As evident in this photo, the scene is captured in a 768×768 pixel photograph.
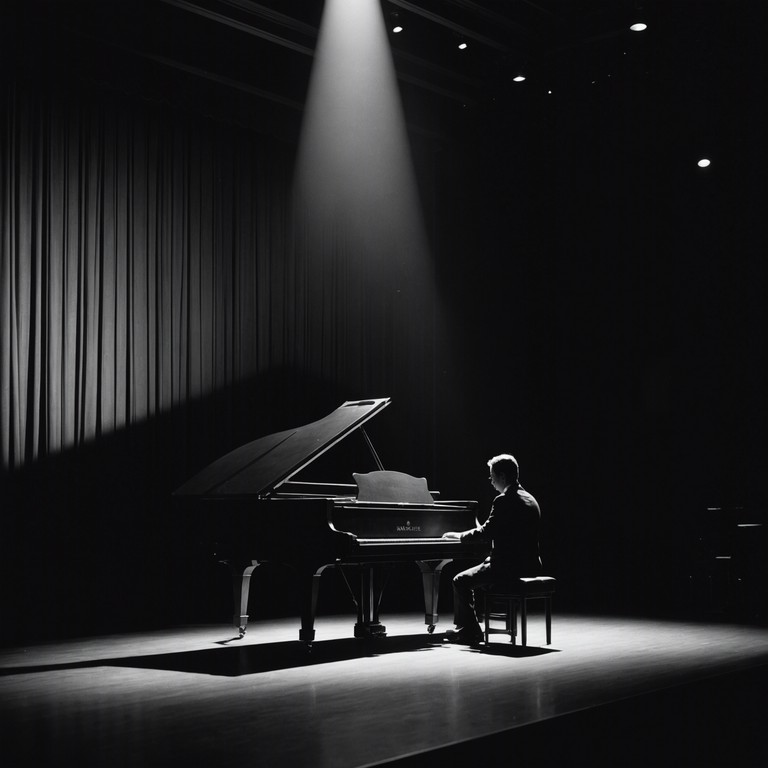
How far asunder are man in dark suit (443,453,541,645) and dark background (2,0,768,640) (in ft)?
7.64

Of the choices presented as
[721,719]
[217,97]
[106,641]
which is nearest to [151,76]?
[217,97]

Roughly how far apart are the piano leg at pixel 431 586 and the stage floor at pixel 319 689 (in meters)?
0.12

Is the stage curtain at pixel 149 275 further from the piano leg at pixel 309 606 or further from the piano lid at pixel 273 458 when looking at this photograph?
the piano leg at pixel 309 606

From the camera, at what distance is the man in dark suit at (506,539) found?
5.60 meters

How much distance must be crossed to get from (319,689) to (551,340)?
5.94 m

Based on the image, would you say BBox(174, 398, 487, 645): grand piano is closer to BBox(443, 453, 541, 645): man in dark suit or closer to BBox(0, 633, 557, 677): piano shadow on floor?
BBox(0, 633, 557, 677): piano shadow on floor

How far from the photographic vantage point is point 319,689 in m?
4.29

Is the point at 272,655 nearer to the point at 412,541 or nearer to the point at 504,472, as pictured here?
the point at 412,541

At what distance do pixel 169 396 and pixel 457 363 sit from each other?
10.4 ft

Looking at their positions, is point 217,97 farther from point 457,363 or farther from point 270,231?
point 457,363

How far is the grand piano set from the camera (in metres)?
5.41

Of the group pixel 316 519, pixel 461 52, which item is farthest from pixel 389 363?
pixel 316 519

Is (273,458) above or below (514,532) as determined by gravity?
above

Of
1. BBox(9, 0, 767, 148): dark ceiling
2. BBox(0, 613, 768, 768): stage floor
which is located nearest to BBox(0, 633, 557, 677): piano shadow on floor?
BBox(0, 613, 768, 768): stage floor
